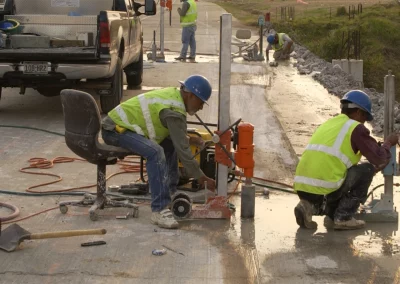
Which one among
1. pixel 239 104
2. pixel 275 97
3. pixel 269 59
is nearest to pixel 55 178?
pixel 239 104

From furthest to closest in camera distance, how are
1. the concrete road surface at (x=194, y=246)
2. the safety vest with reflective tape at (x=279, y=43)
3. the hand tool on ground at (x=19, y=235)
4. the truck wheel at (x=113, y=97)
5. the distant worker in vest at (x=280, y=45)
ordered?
the safety vest with reflective tape at (x=279, y=43) < the distant worker in vest at (x=280, y=45) < the truck wheel at (x=113, y=97) < the hand tool on ground at (x=19, y=235) < the concrete road surface at (x=194, y=246)

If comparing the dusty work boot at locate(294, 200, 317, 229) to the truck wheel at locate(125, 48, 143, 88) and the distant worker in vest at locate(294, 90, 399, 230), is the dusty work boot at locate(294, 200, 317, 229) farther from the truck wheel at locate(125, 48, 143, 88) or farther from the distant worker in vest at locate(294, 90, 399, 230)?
the truck wheel at locate(125, 48, 143, 88)

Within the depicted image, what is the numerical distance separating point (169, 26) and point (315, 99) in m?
22.3

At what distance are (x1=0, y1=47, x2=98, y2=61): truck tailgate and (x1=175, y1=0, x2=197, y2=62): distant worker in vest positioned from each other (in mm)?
10349

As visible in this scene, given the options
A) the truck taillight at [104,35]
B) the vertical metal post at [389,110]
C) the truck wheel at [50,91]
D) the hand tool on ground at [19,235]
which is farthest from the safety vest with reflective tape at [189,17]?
the hand tool on ground at [19,235]

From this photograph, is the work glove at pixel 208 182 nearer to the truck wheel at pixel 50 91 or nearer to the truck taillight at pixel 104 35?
the truck taillight at pixel 104 35

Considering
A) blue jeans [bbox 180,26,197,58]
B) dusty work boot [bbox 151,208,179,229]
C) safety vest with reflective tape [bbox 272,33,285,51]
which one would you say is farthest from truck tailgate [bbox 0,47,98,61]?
safety vest with reflective tape [bbox 272,33,285,51]

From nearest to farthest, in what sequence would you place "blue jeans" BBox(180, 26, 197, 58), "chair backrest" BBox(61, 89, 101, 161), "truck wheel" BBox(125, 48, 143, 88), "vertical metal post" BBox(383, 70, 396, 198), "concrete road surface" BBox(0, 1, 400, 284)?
"concrete road surface" BBox(0, 1, 400, 284) < "chair backrest" BBox(61, 89, 101, 161) < "vertical metal post" BBox(383, 70, 396, 198) < "truck wheel" BBox(125, 48, 143, 88) < "blue jeans" BBox(180, 26, 197, 58)

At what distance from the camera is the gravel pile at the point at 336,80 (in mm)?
17306

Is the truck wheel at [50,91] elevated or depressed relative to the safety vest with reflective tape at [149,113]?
depressed

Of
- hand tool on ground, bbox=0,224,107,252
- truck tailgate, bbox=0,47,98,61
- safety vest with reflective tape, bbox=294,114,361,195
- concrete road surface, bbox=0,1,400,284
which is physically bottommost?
concrete road surface, bbox=0,1,400,284

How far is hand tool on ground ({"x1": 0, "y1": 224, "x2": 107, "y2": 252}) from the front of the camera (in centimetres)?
743

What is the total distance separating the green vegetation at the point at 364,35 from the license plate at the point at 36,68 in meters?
16.8

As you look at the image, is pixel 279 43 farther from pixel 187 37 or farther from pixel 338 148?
pixel 338 148
